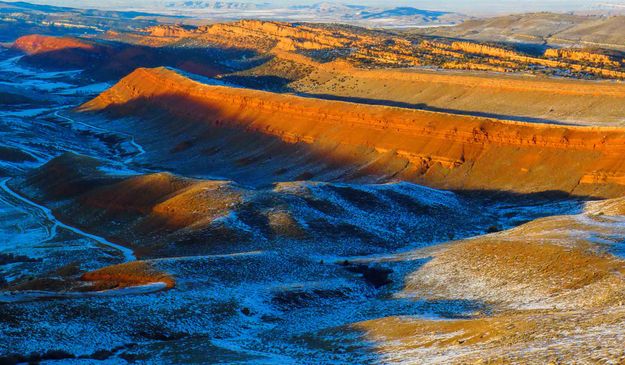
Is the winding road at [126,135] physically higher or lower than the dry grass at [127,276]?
lower

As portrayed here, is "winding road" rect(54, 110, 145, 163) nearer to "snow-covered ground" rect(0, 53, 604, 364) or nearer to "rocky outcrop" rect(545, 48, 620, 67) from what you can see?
"snow-covered ground" rect(0, 53, 604, 364)

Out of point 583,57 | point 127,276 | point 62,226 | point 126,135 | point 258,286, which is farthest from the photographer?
point 583,57

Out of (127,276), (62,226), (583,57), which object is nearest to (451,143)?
(62,226)

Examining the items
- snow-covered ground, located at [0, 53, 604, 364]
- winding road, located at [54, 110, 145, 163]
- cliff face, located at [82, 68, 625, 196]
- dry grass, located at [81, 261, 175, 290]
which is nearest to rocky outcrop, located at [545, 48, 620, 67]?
cliff face, located at [82, 68, 625, 196]

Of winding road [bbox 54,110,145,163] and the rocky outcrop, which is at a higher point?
the rocky outcrop

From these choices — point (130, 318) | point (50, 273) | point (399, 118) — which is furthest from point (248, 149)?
point (130, 318)

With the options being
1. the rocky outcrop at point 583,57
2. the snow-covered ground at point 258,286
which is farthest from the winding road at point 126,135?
the rocky outcrop at point 583,57

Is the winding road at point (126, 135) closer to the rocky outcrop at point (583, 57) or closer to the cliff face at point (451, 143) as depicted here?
the cliff face at point (451, 143)

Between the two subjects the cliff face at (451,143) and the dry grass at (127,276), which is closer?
the dry grass at (127,276)

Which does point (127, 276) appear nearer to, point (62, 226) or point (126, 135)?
point (62, 226)
